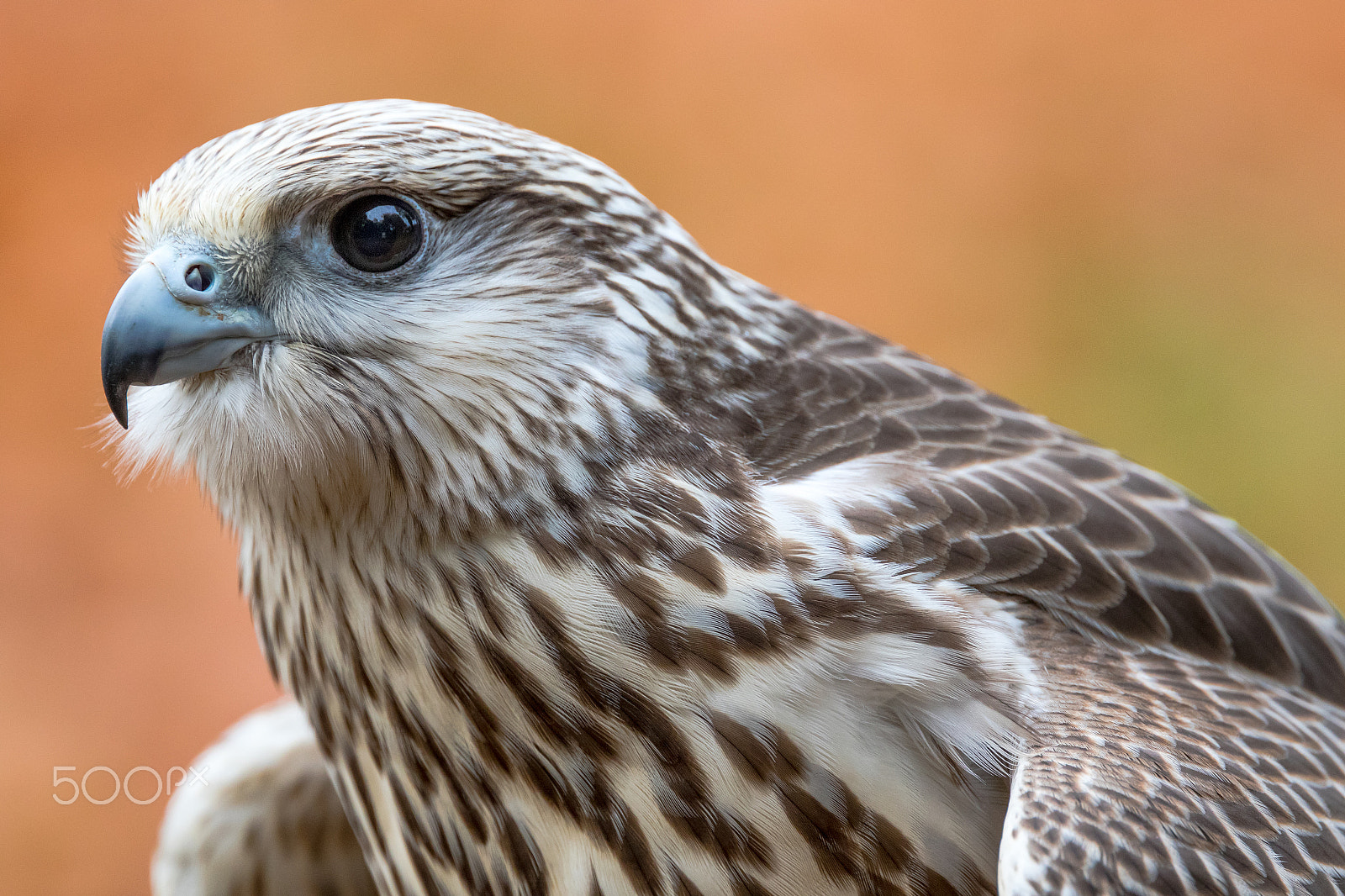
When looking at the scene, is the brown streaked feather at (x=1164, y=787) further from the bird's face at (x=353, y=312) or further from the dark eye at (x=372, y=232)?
the dark eye at (x=372, y=232)

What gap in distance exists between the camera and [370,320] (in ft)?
5.27

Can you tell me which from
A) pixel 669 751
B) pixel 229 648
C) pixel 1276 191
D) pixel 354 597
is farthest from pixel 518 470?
pixel 1276 191

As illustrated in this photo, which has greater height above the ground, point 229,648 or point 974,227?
point 974,227

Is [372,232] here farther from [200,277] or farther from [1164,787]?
[1164,787]

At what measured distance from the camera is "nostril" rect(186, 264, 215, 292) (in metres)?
1.58

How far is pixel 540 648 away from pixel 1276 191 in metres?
5.54

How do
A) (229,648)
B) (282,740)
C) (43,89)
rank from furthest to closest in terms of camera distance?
(43,89)
(229,648)
(282,740)

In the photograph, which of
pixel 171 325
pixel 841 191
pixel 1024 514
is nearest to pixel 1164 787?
pixel 1024 514

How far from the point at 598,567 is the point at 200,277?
63cm

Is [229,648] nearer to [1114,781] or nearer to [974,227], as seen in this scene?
Answer: [974,227]

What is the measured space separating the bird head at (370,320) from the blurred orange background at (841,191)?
3.53m

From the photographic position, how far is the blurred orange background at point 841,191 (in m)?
5.05

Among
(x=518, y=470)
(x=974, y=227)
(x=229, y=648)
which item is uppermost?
(x=518, y=470)

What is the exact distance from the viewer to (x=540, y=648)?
1.64 meters
